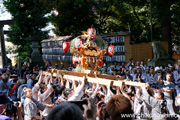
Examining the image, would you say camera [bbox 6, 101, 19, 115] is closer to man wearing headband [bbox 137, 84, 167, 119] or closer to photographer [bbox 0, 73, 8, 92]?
man wearing headband [bbox 137, 84, 167, 119]

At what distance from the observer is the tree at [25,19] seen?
2331 centimetres

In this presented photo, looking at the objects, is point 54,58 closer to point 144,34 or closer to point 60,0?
point 60,0

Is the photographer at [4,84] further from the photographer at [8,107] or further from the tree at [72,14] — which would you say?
the tree at [72,14]

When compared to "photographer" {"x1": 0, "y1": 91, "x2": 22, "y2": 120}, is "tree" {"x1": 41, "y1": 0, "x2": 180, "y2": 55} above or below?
above

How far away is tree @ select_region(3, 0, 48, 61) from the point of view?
23.3 meters

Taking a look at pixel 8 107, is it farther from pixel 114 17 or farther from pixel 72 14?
pixel 114 17

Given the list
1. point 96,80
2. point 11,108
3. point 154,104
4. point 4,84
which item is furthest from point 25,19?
point 154,104

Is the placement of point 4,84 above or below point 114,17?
below

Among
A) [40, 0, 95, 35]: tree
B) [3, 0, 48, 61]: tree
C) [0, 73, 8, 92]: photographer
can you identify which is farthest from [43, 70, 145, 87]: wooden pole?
[3, 0, 48, 61]: tree

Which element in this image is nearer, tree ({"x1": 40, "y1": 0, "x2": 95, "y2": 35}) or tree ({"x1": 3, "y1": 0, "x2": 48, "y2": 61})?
tree ({"x1": 40, "y1": 0, "x2": 95, "y2": 35})

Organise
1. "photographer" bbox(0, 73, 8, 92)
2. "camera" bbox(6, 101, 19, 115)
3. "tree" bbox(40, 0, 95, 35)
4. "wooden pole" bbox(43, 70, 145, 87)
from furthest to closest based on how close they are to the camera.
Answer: "tree" bbox(40, 0, 95, 35) → "photographer" bbox(0, 73, 8, 92) → "wooden pole" bbox(43, 70, 145, 87) → "camera" bbox(6, 101, 19, 115)

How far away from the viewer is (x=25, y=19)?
2350 centimetres

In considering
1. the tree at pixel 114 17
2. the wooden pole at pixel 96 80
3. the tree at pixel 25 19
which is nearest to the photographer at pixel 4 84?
the wooden pole at pixel 96 80

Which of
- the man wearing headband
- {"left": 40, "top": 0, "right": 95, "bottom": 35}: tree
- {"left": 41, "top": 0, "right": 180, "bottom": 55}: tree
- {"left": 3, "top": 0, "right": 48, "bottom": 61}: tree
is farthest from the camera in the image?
{"left": 3, "top": 0, "right": 48, "bottom": 61}: tree
